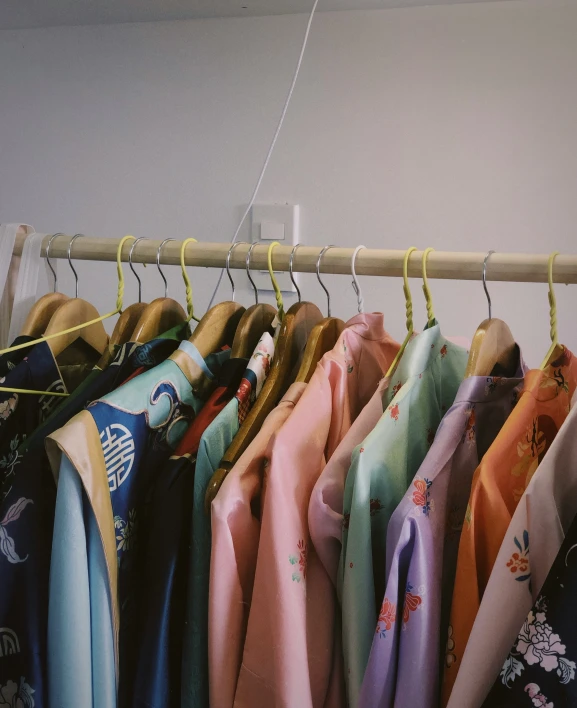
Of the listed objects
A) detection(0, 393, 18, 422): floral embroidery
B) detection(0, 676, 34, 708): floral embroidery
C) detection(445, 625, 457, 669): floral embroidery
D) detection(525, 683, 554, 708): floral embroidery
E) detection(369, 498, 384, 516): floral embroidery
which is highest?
detection(0, 393, 18, 422): floral embroidery

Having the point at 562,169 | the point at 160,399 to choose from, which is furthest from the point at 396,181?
the point at 160,399

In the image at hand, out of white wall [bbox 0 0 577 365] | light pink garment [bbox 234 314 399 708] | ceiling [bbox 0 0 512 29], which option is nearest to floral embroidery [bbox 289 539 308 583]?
light pink garment [bbox 234 314 399 708]

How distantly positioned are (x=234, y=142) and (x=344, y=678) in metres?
1.14

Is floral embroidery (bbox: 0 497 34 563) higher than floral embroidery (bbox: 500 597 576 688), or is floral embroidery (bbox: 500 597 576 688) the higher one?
floral embroidery (bbox: 0 497 34 563)

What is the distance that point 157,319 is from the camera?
2.74 feet

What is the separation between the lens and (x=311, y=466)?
664mm

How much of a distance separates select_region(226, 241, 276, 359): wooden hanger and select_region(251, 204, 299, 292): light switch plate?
0.64 metres

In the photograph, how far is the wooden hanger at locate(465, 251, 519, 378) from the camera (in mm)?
671

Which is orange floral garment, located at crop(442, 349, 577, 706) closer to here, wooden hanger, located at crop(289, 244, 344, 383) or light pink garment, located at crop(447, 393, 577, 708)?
light pink garment, located at crop(447, 393, 577, 708)

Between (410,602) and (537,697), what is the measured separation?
119 mm

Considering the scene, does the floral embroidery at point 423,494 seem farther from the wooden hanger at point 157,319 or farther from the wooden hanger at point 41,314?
the wooden hanger at point 41,314

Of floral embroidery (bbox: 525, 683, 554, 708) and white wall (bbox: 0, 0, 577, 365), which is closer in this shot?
floral embroidery (bbox: 525, 683, 554, 708)

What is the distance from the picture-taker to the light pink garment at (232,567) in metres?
0.60

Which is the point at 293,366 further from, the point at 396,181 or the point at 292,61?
the point at 292,61
